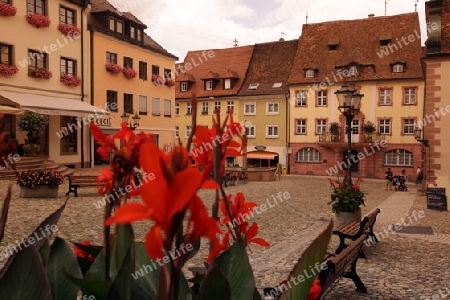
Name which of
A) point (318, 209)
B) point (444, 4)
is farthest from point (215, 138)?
point (444, 4)

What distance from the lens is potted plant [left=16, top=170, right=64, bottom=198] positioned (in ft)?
43.6

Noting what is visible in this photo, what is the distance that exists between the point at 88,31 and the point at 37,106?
706 centimetres

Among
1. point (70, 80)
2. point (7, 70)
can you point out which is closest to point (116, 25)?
point (70, 80)

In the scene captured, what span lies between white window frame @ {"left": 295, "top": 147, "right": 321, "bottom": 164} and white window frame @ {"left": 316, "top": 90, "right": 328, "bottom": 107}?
12.5 feet

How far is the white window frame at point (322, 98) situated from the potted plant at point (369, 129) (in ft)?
12.4

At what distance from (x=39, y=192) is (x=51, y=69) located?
1078 cm

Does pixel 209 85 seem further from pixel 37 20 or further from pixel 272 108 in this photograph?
pixel 37 20

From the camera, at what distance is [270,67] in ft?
130

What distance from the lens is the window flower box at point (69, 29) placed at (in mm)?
22531

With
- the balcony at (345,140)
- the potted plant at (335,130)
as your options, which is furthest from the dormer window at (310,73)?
the balcony at (345,140)

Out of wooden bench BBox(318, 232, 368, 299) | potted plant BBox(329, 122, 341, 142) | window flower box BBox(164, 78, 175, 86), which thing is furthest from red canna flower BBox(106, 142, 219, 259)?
potted plant BBox(329, 122, 341, 142)

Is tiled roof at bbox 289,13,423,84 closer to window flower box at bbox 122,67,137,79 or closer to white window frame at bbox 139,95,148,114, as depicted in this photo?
white window frame at bbox 139,95,148,114

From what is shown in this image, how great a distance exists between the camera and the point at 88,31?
80.2 feet

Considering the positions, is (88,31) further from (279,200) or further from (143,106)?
(279,200)
